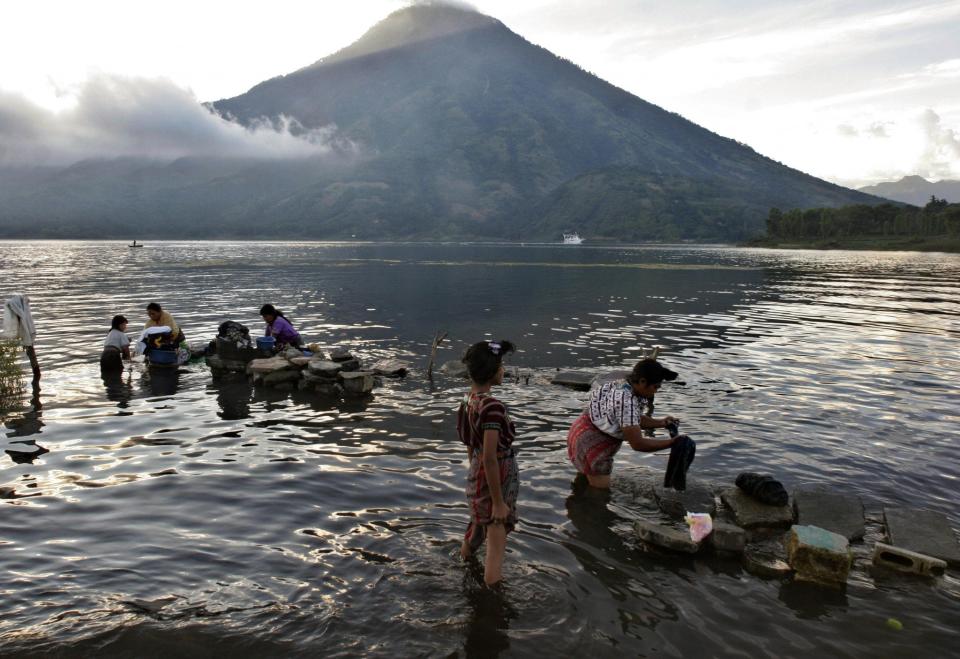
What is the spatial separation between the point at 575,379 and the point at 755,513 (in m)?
8.25

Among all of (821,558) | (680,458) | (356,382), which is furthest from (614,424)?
(356,382)

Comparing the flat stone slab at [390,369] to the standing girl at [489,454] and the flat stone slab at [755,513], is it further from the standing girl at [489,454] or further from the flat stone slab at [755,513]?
the standing girl at [489,454]

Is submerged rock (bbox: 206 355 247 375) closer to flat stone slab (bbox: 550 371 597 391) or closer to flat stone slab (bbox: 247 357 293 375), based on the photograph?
flat stone slab (bbox: 247 357 293 375)

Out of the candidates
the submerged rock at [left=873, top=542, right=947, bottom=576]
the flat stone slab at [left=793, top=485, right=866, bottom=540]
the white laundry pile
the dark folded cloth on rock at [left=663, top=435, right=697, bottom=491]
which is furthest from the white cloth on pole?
the submerged rock at [left=873, top=542, right=947, bottom=576]

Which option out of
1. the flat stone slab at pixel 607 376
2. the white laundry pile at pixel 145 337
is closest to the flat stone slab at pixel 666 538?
the flat stone slab at pixel 607 376

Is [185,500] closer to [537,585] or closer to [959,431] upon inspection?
A: [537,585]

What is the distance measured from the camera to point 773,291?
47.7m

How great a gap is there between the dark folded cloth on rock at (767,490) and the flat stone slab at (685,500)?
603 millimetres

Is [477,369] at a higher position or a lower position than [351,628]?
higher

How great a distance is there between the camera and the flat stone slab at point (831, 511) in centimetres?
810

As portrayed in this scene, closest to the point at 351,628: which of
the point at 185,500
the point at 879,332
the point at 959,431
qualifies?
the point at 185,500

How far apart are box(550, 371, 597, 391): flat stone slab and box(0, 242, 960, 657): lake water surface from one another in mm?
586

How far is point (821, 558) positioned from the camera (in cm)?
701

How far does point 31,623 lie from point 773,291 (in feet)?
167
